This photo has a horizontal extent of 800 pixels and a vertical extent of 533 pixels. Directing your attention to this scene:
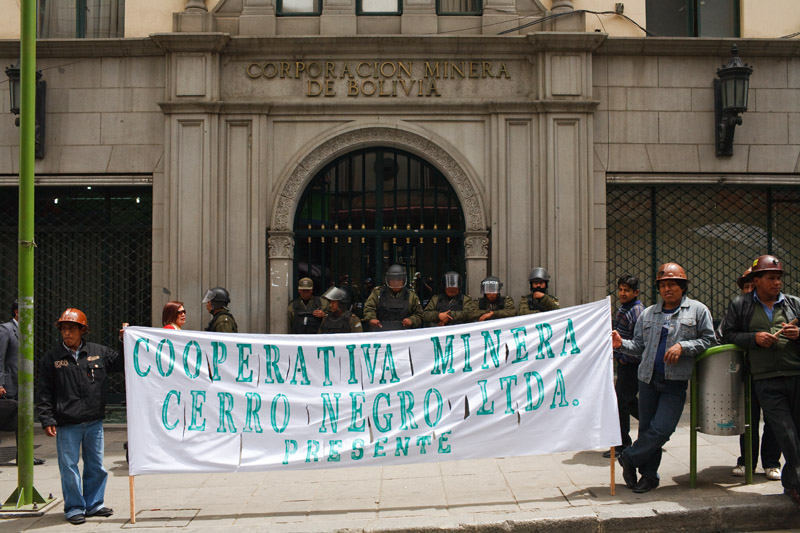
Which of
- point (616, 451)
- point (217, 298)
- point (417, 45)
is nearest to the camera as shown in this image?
point (616, 451)

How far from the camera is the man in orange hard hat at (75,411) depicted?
19.8 ft

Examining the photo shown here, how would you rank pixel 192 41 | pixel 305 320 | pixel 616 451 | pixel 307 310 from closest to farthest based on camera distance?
pixel 616 451
pixel 305 320
pixel 307 310
pixel 192 41

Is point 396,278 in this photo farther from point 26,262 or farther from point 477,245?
point 26,262

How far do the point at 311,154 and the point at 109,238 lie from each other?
334 centimetres

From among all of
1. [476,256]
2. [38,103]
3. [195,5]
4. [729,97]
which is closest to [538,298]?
[476,256]

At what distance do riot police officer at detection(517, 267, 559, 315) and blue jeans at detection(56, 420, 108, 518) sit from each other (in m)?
5.22

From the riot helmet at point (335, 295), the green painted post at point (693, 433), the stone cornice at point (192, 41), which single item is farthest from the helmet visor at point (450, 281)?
the stone cornice at point (192, 41)

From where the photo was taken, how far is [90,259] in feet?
36.5

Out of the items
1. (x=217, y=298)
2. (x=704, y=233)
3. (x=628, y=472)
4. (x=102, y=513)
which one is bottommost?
(x=102, y=513)

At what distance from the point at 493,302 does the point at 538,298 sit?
58cm

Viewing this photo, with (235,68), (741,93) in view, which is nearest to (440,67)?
(235,68)

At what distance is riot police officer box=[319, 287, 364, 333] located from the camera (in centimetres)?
957

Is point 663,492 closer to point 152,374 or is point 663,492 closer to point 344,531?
point 344,531

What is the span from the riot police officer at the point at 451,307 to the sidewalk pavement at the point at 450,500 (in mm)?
2208
